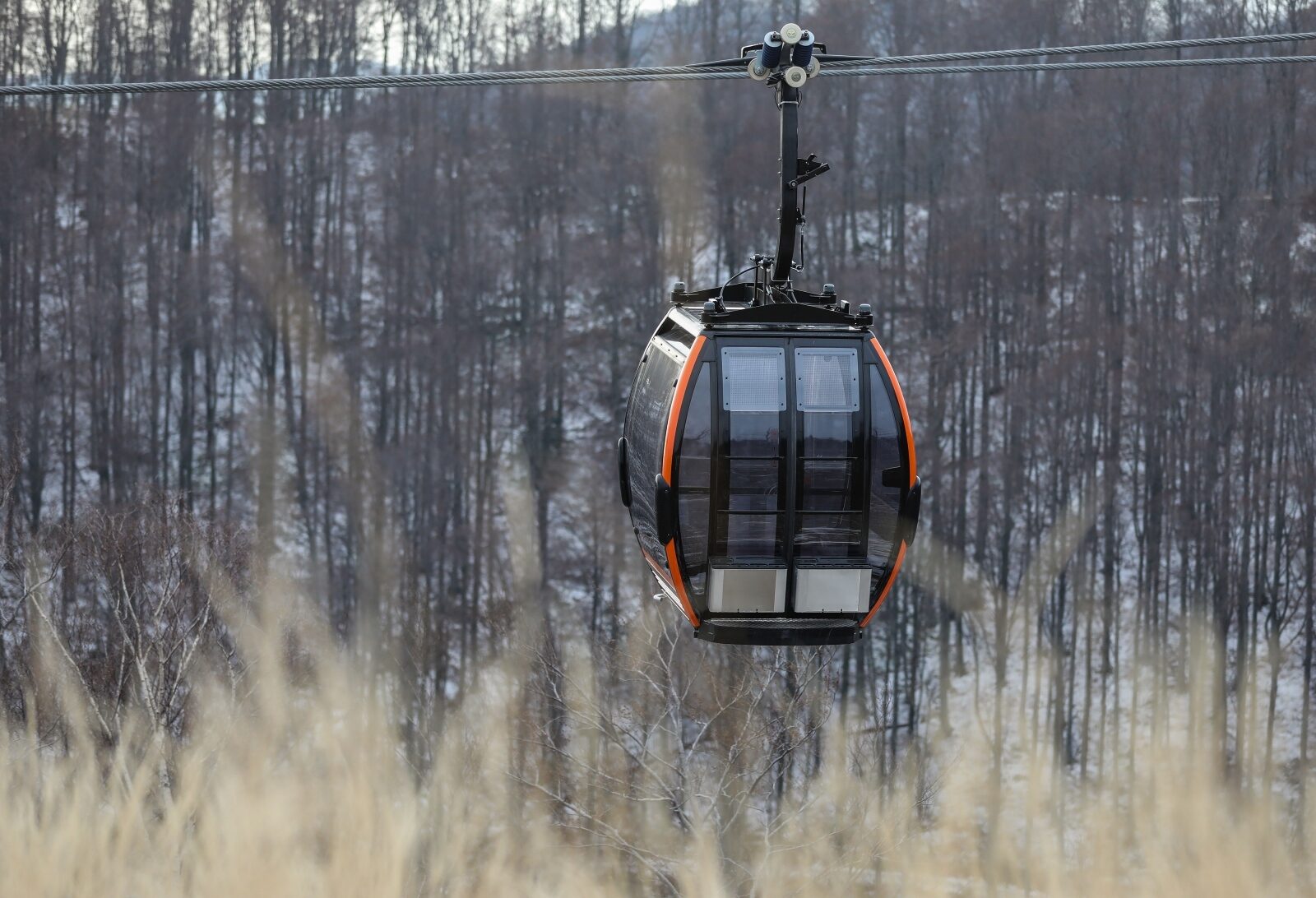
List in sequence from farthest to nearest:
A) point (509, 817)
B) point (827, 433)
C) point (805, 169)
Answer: point (509, 817)
point (805, 169)
point (827, 433)

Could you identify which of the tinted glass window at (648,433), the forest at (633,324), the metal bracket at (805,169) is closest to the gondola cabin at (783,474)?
the tinted glass window at (648,433)

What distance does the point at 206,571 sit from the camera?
78.2 ft

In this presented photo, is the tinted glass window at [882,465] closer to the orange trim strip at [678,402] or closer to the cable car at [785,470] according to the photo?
the cable car at [785,470]

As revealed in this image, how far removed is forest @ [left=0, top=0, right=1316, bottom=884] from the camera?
106ft

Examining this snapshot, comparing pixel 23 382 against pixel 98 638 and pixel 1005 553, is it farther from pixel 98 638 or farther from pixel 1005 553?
pixel 1005 553

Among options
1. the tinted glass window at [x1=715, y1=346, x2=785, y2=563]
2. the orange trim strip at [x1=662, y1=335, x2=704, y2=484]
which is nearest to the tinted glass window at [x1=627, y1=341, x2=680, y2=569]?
the orange trim strip at [x1=662, y1=335, x2=704, y2=484]

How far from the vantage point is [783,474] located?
6.95m

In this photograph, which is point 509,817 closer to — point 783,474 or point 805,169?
point 783,474

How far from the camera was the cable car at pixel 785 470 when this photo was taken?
6906 mm

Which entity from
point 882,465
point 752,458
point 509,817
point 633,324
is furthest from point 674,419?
point 633,324

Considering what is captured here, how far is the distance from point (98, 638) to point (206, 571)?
2.94 metres

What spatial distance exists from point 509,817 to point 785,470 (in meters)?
20.1

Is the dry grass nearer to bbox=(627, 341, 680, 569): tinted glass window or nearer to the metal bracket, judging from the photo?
bbox=(627, 341, 680, 569): tinted glass window

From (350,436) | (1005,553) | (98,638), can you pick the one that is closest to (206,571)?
(98,638)
